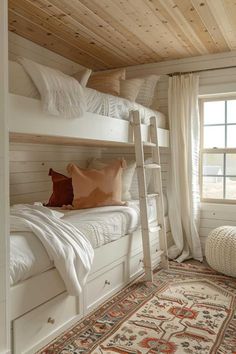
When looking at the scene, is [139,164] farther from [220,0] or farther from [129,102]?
[220,0]

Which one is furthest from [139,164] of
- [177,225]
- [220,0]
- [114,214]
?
[220,0]

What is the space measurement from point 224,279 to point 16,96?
238 cm

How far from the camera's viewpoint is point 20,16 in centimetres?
274

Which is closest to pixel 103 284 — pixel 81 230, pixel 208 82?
pixel 81 230

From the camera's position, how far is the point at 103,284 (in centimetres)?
260

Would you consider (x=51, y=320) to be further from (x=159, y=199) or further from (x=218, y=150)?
(x=218, y=150)

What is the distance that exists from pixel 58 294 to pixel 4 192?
2.53 feet

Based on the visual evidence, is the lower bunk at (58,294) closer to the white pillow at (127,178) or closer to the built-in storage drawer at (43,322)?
the built-in storage drawer at (43,322)

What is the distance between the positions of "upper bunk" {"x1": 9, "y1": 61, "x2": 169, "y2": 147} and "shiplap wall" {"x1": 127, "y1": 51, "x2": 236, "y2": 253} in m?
0.59

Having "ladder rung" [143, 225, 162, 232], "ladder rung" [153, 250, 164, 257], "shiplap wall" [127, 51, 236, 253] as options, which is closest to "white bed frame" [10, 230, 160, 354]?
"ladder rung" [143, 225, 162, 232]

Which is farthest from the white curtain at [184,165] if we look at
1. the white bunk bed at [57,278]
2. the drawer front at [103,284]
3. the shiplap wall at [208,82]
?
the drawer front at [103,284]

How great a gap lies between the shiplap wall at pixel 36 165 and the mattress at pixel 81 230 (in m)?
0.56

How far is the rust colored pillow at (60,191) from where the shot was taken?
330cm

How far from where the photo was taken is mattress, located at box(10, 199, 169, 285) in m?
1.79
